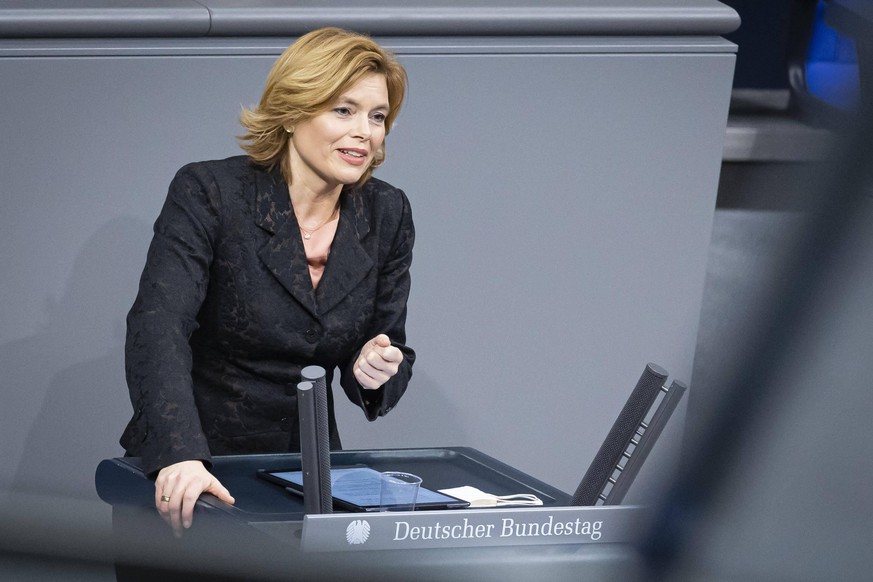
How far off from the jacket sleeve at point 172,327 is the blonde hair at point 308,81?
0.43 ft

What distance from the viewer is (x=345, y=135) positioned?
1.78 metres

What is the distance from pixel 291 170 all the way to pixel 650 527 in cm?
161

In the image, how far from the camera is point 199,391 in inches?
71.6

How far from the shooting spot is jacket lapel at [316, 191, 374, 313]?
182 centimetres

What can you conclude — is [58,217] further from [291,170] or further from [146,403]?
[146,403]

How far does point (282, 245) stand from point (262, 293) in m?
0.08

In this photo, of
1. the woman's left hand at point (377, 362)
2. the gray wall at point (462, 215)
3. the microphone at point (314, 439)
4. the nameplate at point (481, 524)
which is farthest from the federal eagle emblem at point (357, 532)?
the gray wall at point (462, 215)

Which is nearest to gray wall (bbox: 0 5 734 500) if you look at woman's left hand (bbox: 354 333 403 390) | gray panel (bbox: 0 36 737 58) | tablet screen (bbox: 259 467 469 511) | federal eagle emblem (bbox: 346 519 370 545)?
gray panel (bbox: 0 36 737 58)

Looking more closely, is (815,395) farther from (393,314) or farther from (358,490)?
(393,314)

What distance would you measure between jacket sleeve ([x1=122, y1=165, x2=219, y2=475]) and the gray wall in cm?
97

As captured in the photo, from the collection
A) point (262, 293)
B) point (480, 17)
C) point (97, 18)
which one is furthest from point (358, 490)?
point (480, 17)

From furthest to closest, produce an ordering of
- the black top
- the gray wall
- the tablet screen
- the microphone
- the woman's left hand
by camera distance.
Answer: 1. the gray wall
2. the black top
3. the woman's left hand
4. the tablet screen
5. the microphone

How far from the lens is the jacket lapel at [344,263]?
1818 millimetres

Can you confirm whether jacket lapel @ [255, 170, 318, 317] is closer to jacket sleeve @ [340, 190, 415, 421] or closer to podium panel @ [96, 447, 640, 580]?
jacket sleeve @ [340, 190, 415, 421]
